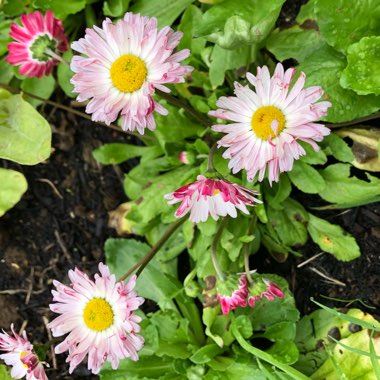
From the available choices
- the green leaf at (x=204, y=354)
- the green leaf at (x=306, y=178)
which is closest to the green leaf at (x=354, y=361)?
the green leaf at (x=204, y=354)

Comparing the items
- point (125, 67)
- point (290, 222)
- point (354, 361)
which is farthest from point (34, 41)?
point (354, 361)

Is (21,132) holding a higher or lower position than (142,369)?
higher

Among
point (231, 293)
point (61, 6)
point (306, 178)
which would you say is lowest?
point (231, 293)

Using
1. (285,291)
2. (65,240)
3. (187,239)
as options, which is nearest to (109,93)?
(187,239)

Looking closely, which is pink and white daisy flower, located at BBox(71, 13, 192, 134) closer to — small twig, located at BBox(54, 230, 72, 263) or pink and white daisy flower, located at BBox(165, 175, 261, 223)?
pink and white daisy flower, located at BBox(165, 175, 261, 223)

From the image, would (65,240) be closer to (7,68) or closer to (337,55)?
(7,68)

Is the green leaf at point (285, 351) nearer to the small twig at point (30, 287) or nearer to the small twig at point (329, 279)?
the small twig at point (329, 279)

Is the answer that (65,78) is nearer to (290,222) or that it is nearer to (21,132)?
(21,132)
